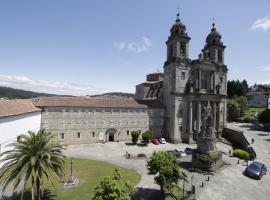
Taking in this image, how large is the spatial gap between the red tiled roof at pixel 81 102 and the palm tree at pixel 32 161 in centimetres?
2481

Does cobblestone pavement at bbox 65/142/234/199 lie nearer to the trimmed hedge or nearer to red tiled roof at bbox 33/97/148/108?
the trimmed hedge

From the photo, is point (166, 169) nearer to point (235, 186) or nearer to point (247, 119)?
point (235, 186)

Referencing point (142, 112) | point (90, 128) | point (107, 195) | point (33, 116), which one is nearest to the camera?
point (107, 195)

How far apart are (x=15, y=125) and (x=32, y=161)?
17763 millimetres

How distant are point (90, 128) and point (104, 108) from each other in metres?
5.34

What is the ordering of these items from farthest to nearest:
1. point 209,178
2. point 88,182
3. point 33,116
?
point 33,116 → point 209,178 → point 88,182

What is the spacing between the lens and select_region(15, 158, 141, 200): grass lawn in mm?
19559

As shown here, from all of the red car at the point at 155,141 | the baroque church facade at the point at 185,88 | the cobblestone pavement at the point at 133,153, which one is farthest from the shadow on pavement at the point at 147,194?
the baroque church facade at the point at 185,88

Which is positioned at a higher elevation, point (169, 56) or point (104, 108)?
point (169, 56)

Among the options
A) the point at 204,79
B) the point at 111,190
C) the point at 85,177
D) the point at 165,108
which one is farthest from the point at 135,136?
the point at 111,190

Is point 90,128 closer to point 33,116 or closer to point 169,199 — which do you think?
point 33,116

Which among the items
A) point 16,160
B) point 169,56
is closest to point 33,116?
point 16,160

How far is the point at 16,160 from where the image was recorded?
14195 millimetres

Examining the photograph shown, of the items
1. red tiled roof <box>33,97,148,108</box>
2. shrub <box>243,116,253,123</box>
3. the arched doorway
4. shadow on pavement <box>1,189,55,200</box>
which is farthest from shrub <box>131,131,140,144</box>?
shrub <box>243,116,253,123</box>
